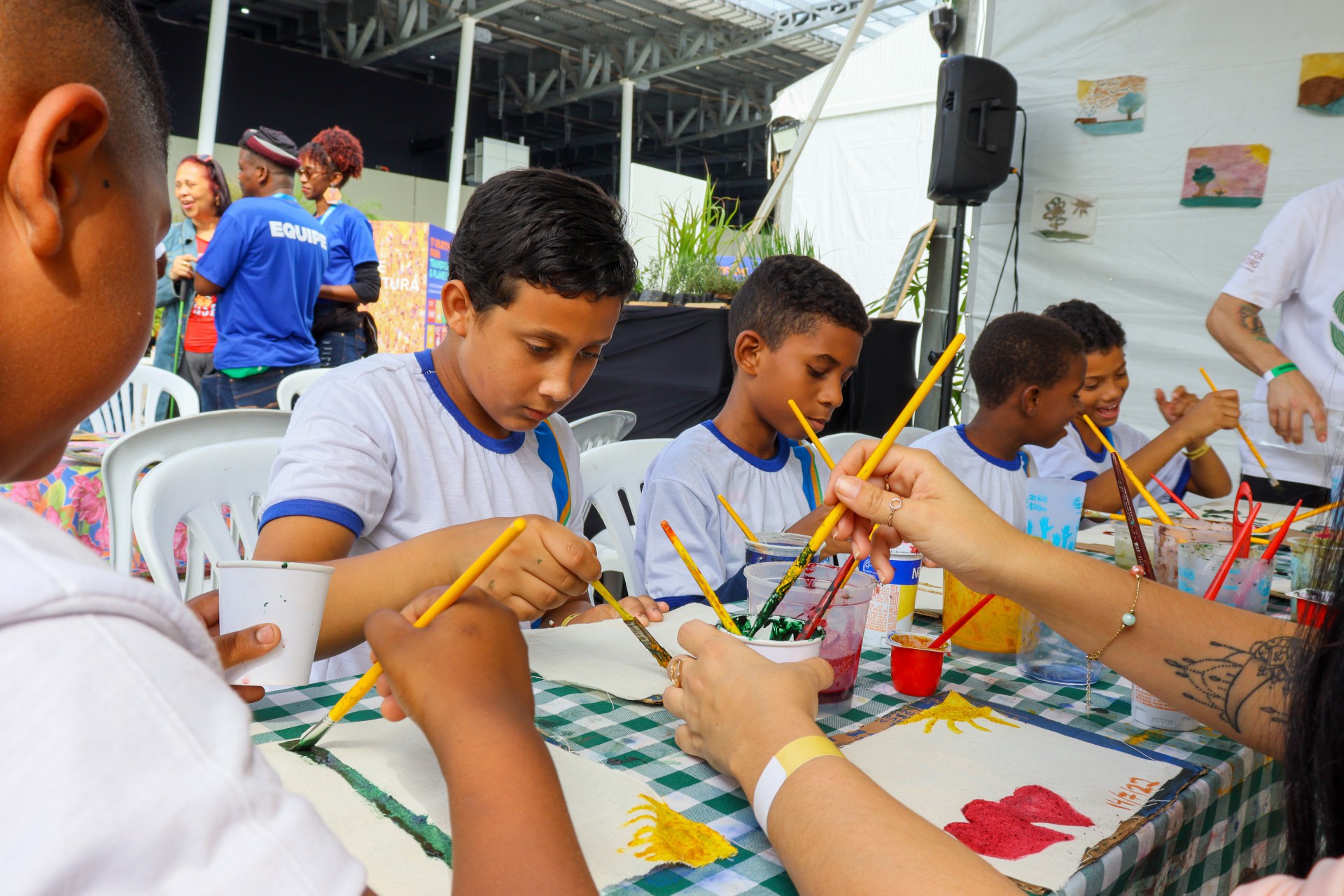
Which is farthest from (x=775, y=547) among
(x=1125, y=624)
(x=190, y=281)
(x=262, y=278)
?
(x=190, y=281)

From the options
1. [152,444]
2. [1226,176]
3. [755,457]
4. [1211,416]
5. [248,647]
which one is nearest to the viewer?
[248,647]

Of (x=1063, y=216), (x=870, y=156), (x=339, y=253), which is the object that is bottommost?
(x=339, y=253)

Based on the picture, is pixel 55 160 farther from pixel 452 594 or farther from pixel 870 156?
pixel 870 156

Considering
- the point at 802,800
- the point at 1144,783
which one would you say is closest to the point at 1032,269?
the point at 1144,783

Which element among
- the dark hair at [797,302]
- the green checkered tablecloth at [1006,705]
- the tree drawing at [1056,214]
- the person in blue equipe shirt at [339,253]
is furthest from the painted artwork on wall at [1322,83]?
the person in blue equipe shirt at [339,253]

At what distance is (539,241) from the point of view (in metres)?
1.53

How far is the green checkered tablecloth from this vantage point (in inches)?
29.1

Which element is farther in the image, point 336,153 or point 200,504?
point 336,153

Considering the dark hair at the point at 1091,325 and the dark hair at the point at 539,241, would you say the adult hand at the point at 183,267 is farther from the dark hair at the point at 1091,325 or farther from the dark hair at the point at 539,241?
the dark hair at the point at 1091,325

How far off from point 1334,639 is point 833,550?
3.03 ft

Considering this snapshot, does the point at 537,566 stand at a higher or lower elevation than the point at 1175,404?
lower

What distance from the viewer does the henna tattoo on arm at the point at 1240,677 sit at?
3.30 ft

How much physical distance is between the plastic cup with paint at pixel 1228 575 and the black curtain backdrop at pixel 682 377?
8.35ft

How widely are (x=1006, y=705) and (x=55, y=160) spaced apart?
1077mm
